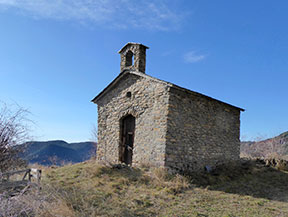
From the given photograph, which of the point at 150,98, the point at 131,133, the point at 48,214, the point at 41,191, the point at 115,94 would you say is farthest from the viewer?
the point at 115,94

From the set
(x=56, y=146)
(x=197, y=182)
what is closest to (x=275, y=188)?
(x=197, y=182)

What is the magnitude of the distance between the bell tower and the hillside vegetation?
16.5 ft

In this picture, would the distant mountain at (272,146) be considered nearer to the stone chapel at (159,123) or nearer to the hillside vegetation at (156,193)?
the stone chapel at (159,123)

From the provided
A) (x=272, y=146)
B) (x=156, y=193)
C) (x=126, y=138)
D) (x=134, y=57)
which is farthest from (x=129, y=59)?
(x=272, y=146)

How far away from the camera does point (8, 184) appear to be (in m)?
7.13

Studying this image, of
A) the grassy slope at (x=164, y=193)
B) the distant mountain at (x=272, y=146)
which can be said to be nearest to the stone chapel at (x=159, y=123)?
the grassy slope at (x=164, y=193)

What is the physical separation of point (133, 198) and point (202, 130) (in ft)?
17.7

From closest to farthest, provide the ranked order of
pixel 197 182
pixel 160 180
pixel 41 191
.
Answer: pixel 41 191
pixel 160 180
pixel 197 182

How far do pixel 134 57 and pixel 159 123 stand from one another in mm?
4109

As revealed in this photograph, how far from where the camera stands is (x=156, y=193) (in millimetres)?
7965

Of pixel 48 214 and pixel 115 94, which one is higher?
pixel 115 94

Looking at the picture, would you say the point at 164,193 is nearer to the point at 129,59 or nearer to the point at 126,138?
Answer: the point at 126,138

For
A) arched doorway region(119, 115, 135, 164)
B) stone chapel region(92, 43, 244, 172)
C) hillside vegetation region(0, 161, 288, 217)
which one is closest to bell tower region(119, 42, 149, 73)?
stone chapel region(92, 43, 244, 172)

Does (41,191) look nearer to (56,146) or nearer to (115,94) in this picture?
(115,94)
